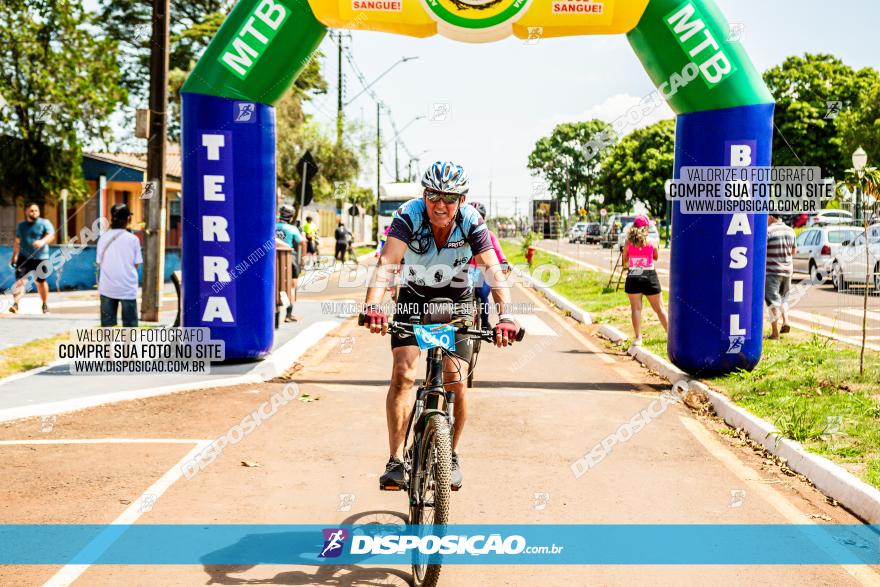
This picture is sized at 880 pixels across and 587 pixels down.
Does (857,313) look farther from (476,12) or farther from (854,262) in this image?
(476,12)

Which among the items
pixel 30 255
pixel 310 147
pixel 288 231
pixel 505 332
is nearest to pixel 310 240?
pixel 30 255

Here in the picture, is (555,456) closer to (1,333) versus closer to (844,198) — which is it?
(844,198)

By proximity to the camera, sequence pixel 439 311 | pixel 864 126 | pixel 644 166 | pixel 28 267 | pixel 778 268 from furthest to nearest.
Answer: pixel 644 166 → pixel 864 126 → pixel 28 267 → pixel 778 268 → pixel 439 311

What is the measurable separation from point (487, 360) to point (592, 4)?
5090mm

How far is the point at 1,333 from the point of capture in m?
13.1

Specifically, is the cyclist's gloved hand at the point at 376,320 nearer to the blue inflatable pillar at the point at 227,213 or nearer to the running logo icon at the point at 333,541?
the running logo icon at the point at 333,541

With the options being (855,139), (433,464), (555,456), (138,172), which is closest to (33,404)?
(555,456)

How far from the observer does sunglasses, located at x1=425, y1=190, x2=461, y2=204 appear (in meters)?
5.10

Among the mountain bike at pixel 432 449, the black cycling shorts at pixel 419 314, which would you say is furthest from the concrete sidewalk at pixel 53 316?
the mountain bike at pixel 432 449

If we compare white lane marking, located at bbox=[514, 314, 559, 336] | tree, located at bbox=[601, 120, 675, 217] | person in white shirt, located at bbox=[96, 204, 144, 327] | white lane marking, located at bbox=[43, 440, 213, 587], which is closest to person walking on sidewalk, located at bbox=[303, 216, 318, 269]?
white lane marking, located at bbox=[514, 314, 559, 336]

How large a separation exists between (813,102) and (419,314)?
63286 millimetres

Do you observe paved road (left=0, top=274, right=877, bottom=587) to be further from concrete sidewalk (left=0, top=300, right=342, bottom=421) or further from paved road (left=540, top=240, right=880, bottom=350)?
paved road (left=540, top=240, right=880, bottom=350)

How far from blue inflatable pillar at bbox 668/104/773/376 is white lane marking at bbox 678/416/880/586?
1588mm

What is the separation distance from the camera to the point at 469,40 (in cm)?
1054
